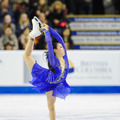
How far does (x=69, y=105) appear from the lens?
282 inches

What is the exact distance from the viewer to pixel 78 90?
29.5 feet

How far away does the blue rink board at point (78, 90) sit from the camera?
29.2ft

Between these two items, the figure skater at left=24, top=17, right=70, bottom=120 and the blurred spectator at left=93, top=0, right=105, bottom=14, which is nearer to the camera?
the figure skater at left=24, top=17, right=70, bottom=120

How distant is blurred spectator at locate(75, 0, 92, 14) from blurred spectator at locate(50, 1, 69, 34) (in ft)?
3.88

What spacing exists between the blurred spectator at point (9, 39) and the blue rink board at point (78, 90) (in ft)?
3.81

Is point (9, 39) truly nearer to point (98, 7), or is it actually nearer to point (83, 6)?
point (83, 6)

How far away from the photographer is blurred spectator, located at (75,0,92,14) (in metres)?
11.5

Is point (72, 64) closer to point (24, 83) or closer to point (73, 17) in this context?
point (24, 83)

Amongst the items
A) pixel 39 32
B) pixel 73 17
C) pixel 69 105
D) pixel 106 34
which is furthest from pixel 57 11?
pixel 39 32

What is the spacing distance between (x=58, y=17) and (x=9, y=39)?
1.57m

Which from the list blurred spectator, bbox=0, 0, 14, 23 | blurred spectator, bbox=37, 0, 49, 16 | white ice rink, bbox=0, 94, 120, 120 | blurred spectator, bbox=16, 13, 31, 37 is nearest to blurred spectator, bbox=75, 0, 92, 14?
blurred spectator, bbox=37, 0, 49, 16

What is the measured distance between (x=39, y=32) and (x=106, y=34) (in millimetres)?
7222

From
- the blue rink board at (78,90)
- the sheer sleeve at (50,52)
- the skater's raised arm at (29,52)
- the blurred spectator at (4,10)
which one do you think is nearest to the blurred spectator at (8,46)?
the blurred spectator at (4,10)

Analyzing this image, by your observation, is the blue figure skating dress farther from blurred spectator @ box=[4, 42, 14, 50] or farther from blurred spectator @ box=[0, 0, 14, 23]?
blurred spectator @ box=[0, 0, 14, 23]
